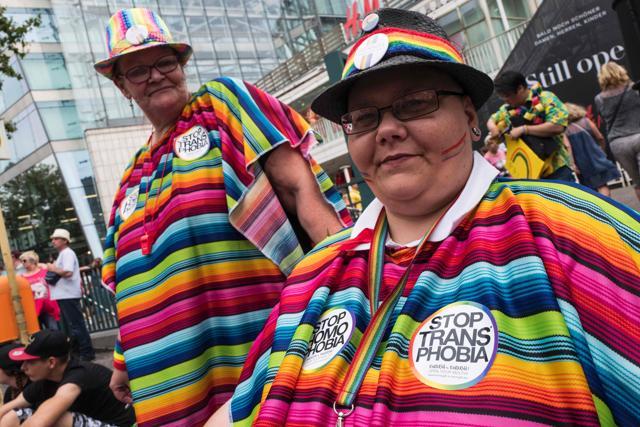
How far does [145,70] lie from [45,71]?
31.7 meters

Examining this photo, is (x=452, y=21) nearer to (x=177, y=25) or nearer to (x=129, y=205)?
(x=129, y=205)

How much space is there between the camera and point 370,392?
138 centimetres

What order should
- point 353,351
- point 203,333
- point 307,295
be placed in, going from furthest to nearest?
point 203,333 < point 307,295 < point 353,351

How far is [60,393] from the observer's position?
4582 millimetres

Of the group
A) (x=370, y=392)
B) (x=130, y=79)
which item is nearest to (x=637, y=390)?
(x=370, y=392)

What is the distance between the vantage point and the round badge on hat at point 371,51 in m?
1.58

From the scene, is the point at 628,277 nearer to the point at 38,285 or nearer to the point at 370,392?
the point at 370,392

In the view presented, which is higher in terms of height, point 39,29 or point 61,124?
point 39,29

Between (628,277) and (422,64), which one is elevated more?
(422,64)

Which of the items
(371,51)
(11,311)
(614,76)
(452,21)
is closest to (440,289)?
(371,51)

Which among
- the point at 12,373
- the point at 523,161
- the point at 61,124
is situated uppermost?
the point at 61,124

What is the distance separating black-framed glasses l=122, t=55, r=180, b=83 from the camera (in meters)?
2.62

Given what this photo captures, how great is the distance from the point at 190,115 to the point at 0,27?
37.6ft

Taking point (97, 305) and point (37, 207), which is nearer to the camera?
point (97, 305)
